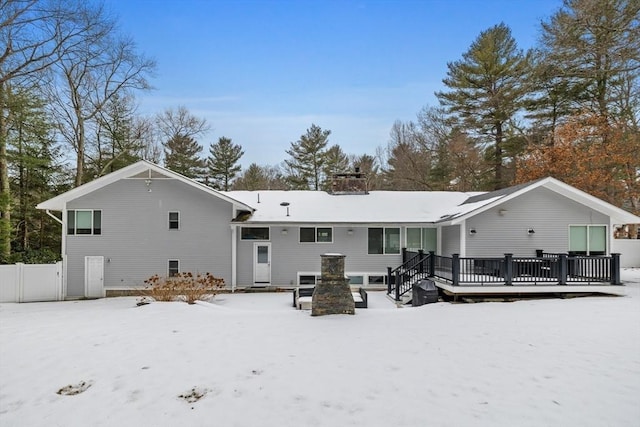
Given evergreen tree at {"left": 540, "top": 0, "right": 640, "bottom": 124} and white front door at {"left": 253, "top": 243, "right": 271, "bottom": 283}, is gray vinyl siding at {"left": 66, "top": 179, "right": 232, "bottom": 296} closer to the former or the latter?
white front door at {"left": 253, "top": 243, "right": 271, "bottom": 283}

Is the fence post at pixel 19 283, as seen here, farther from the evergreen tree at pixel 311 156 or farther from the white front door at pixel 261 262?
the evergreen tree at pixel 311 156

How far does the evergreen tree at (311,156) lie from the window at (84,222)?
1824 cm

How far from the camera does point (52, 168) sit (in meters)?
21.0

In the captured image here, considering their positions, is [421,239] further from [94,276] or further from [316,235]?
[94,276]

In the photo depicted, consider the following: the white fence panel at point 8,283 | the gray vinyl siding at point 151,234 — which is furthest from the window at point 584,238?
the white fence panel at point 8,283

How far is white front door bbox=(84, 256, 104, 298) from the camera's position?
13.4 metres

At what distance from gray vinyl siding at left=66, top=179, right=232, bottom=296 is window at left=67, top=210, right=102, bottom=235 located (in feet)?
0.65

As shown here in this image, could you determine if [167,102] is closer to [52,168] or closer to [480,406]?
[52,168]

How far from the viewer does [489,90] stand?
920 inches

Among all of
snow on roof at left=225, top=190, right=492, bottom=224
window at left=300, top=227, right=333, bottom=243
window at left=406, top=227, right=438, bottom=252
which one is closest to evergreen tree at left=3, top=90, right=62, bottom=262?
snow on roof at left=225, top=190, right=492, bottom=224

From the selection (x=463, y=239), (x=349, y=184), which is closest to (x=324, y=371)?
(x=463, y=239)

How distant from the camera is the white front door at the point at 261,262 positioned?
45.6 feet

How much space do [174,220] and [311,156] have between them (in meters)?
18.1

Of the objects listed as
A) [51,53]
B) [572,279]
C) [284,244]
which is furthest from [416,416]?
[51,53]
